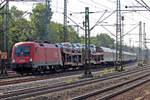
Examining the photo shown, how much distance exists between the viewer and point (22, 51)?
23.4 m

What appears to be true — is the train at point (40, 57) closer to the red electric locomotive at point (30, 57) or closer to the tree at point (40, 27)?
the red electric locomotive at point (30, 57)

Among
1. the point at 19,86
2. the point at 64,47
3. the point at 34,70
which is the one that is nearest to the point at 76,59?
the point at 64,47

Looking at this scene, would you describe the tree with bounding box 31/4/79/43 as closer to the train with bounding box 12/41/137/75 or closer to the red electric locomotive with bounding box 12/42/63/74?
the train with bounding box 12/41/137/75

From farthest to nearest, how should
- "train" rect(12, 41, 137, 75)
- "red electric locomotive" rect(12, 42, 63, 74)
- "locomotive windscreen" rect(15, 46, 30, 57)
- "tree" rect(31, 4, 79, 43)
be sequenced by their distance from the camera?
"tree" rect(31, 4, 79, 43) < "locomotive windscreen" rect(15, 46, 30, 57) < "train" rect(12, 41, 137, 75) < "red electric locomotive" rect(12, 42, 63, 74)

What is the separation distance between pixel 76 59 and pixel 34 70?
9693 millimetres

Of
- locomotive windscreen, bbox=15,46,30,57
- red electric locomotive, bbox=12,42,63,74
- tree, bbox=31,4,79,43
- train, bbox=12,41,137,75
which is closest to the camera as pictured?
red electric locomotive, bbox=12,42,63,74

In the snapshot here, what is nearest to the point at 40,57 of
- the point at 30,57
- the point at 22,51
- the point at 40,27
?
the point at 30,57

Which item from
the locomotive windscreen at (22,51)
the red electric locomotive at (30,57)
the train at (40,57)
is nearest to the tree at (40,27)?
the train at (40,57)

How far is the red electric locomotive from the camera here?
74.5ft

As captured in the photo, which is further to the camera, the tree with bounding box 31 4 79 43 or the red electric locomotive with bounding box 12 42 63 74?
the tree with bounding box 31 4 79 43

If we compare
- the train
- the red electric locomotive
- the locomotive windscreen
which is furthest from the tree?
the locomotive windscreen

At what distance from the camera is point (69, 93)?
13484 mm

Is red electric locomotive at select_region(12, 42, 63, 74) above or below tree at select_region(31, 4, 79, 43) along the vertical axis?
below

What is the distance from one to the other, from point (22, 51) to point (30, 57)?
1.19 metres
